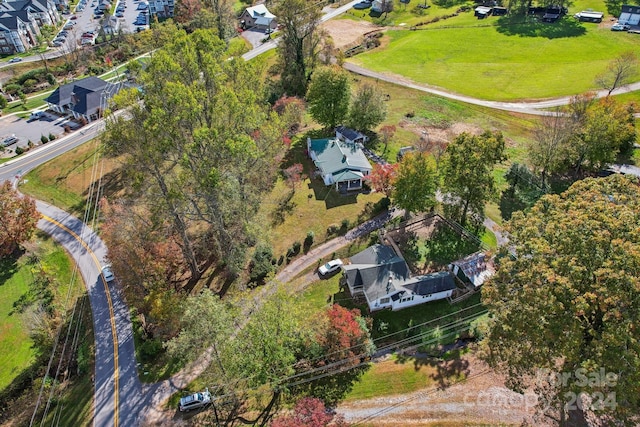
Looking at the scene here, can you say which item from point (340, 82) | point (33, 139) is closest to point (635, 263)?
point (340, 82)

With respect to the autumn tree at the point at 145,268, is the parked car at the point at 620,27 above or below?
above

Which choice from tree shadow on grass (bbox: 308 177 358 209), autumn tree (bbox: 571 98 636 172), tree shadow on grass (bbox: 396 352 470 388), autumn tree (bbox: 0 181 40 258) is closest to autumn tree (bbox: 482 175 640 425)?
tree shadow on grass (bbox: 396 352 470 388)

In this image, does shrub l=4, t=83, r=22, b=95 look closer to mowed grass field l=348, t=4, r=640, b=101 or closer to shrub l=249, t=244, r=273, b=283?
mowed grass field l=348, t=4, r=640, b=101

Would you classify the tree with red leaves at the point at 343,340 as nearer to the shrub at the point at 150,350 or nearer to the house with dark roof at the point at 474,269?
the house with dark roof at the point at 474,269

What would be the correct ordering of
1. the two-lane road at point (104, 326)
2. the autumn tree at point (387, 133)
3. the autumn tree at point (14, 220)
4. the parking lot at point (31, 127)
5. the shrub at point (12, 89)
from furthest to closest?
the shrub at point (12, 89) → the parking lot at point (31, 127) → the autumn tree at point (387, 133) → the autumn tree at point (14, 220) → the two-lane road at point (104, 326)

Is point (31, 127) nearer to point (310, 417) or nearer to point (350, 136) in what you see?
point (350, 136)

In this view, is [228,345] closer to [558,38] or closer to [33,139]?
[33,139]

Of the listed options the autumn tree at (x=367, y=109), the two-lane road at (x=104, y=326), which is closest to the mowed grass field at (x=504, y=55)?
the autumn tree at (x=367, y=109)
